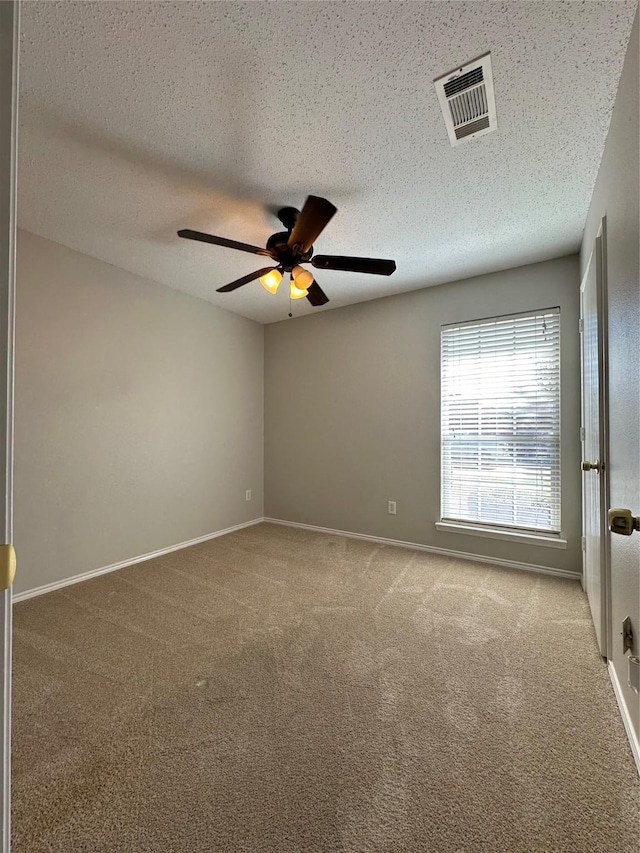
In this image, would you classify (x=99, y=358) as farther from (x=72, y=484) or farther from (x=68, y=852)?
(x=68, y=852)

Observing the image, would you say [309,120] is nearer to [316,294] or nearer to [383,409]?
[316,294]

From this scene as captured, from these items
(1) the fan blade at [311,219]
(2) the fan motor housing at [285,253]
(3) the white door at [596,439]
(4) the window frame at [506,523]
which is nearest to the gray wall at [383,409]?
(4) the window frame at [506,523]

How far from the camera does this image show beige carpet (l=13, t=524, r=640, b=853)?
114cm

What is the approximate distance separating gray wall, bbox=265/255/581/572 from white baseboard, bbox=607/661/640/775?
1.36 meters

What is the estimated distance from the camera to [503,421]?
3285mm

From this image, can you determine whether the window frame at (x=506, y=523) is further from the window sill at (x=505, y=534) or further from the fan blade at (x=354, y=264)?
the fan blade at (x=354, y=264)

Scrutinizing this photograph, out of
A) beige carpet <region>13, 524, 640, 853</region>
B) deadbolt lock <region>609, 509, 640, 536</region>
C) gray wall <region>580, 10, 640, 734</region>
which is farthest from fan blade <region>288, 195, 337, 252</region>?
beige carpet <region>13, 524, 640, 853</region>

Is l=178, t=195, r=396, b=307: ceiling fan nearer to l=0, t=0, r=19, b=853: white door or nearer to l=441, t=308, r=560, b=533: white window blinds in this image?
l=0, t=0, r=19, b=853: white door

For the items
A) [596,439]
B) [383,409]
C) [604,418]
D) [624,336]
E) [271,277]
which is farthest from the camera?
[383,409]

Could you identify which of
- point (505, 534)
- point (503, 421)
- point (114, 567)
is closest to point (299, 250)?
point (503, 421)

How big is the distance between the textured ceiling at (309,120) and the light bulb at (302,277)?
429mm

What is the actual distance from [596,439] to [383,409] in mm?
2066

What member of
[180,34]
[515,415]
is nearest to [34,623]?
[180,34]

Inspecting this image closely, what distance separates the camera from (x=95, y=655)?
2000 millimetres
